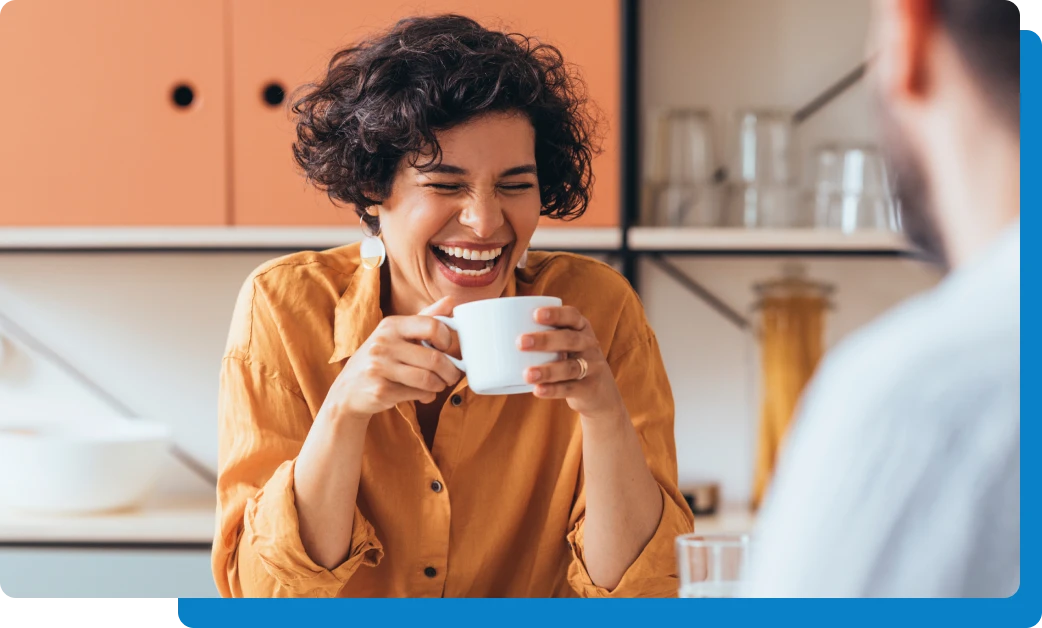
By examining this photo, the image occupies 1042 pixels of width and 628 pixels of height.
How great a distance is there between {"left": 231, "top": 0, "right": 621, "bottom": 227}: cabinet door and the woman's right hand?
0.66 meters

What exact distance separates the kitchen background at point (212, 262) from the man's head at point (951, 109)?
91 centimetres

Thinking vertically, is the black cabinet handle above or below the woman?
above

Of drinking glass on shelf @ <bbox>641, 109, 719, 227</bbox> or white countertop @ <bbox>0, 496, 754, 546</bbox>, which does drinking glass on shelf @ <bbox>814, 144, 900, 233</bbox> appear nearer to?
drinking glass on shelf @ <bbox>641, 109, 719, 227</bbox>

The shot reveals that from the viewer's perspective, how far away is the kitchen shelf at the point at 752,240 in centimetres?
144

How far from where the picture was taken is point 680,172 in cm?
153

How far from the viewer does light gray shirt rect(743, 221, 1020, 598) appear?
1.05ft

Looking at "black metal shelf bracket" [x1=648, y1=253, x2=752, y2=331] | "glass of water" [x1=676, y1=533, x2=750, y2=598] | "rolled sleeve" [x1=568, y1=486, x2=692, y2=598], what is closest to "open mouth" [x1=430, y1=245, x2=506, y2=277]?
"rolled sleeve" [x1=568, y1=486, x2=692, y2=598]

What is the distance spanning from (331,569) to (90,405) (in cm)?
105

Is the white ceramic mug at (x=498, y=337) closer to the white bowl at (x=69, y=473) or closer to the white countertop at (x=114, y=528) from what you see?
the white countertop at (x=114, y=528)

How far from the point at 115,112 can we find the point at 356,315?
688 millimetres

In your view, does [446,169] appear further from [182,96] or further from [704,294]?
[704,294]

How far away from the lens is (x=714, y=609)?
1.85 feet

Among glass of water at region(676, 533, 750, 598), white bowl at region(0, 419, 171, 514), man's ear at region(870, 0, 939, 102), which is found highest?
man's ear at region(870, 0, 939, 102)

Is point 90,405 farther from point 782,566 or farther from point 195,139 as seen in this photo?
point 782,566
